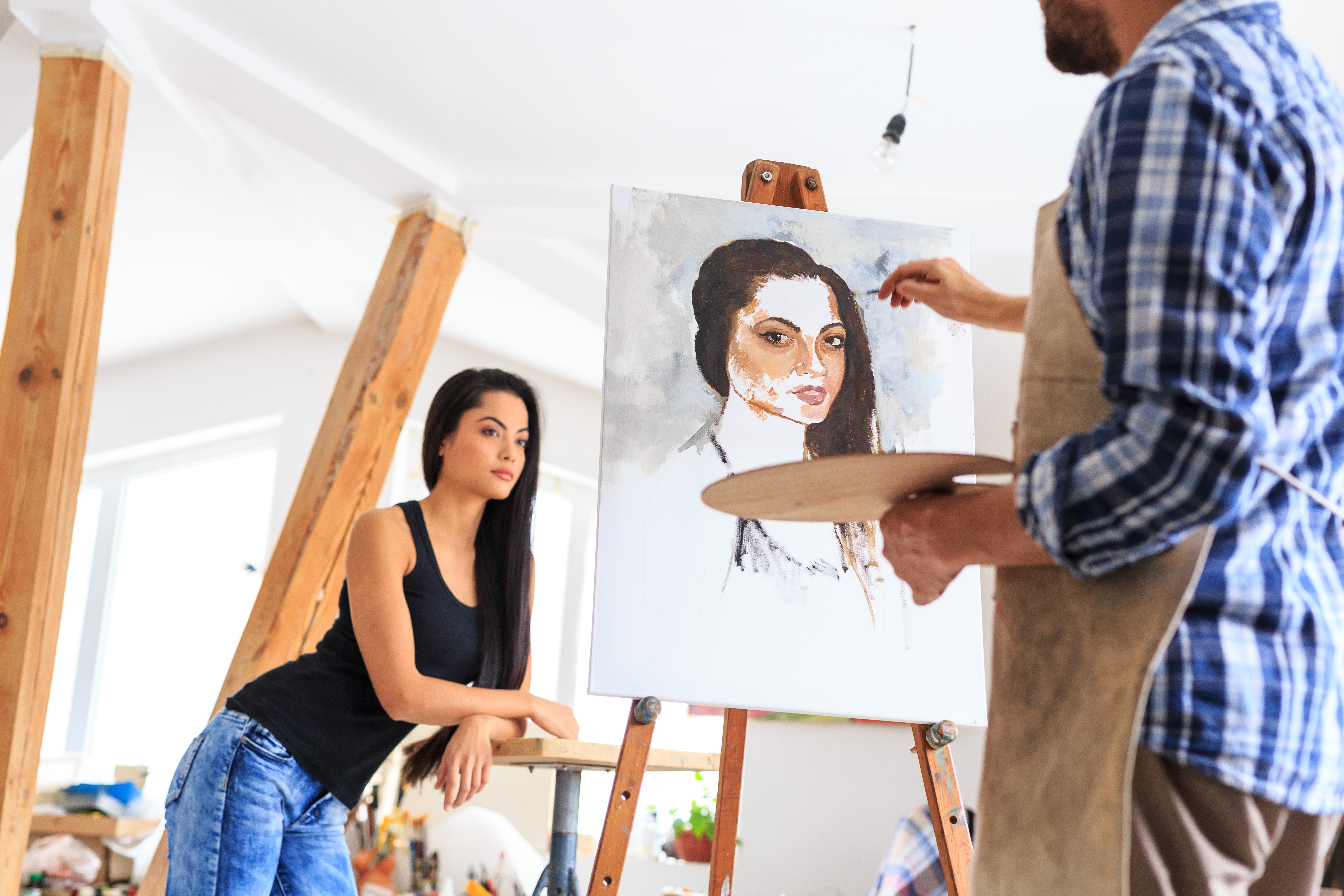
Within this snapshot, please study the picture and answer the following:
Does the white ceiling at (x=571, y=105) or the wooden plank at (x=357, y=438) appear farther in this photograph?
the wooden plank at (x=357, y=438)

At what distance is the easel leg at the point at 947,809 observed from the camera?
1.72 meters

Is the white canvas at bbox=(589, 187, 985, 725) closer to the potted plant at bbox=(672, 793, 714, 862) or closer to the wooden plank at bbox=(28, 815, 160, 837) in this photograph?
the potted plant at bbox=(672, 793, 714, 862)

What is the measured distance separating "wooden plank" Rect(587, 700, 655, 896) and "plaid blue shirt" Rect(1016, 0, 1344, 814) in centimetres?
107

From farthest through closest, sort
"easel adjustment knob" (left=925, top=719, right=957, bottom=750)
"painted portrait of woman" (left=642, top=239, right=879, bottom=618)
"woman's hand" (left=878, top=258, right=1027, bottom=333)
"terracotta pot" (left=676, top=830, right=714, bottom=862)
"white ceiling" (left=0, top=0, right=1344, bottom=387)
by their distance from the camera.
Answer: "terracotta pot" (left=676, top=830, right=714, bottom=862)
"white ceiling" (left=0, top=0, right=1344, bottom=387)
"painted portrait of woman" (left=642, top=239, right=879, bottom=618)
"easel adjustment knob" (left=925, top=719, right=957, bottom=750)
"woman's hand" (left=878, top=258, right=1027, bottom=333)

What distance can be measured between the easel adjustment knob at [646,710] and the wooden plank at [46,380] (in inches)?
63.2

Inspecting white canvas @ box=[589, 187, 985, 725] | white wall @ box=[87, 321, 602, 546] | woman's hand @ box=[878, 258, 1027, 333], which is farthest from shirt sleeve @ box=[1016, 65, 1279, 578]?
white wall @ box=[87, 321, 602, 546]

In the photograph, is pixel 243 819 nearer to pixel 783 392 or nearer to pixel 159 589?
pixel 783 392

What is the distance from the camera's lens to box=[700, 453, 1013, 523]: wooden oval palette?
2.73 ft

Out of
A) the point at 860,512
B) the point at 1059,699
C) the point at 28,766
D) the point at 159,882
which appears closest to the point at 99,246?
the point at 28,766

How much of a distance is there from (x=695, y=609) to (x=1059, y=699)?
1.08m

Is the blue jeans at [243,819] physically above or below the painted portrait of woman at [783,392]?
below

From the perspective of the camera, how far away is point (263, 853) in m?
1.61

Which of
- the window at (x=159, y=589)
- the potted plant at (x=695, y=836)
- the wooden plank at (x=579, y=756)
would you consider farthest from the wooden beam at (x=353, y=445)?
the window at (x=159, y=589)

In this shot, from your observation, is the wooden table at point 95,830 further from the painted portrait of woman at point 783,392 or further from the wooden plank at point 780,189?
the wooden plank at point 780,189
